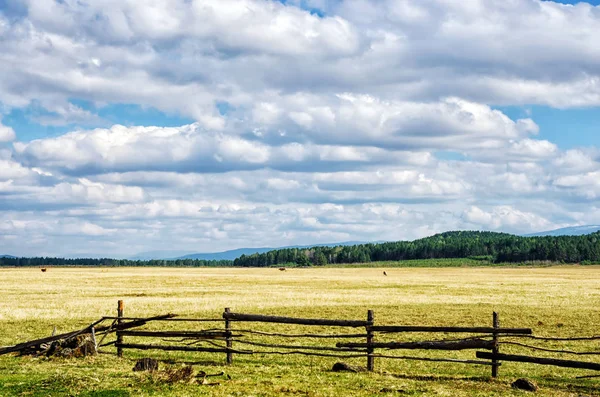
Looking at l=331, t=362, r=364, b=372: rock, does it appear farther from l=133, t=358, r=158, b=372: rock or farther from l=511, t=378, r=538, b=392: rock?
l=133, t=358, r=158, b=372: rock

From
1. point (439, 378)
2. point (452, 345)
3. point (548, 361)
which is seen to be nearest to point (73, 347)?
point (439, 378)

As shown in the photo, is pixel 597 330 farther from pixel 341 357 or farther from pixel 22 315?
pixel 22 315

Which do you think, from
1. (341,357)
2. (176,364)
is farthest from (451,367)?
(176,364)

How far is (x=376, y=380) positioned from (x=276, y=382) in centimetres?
294

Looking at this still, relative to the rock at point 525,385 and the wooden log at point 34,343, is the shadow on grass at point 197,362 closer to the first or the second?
the wooden log at point 34,343

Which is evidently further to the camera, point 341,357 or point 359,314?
point 359,314

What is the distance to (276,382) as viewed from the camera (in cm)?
1678

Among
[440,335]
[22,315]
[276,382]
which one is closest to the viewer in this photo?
[276,382]

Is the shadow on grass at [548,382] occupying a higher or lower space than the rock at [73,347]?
lower

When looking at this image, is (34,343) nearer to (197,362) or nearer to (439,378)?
(197,362)

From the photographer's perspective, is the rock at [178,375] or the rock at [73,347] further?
the rock at [73,347]

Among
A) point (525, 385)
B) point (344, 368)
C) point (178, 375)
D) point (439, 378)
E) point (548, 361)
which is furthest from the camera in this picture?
point (344, 368)

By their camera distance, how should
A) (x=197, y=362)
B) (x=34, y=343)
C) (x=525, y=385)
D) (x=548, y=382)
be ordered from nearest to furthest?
(x=525, y=385)
(x=548, y=382)
(x=34, y=343)
(x=197, y=362)

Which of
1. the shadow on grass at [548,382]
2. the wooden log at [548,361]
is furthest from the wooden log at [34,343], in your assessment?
the wooden log at [548,361]
